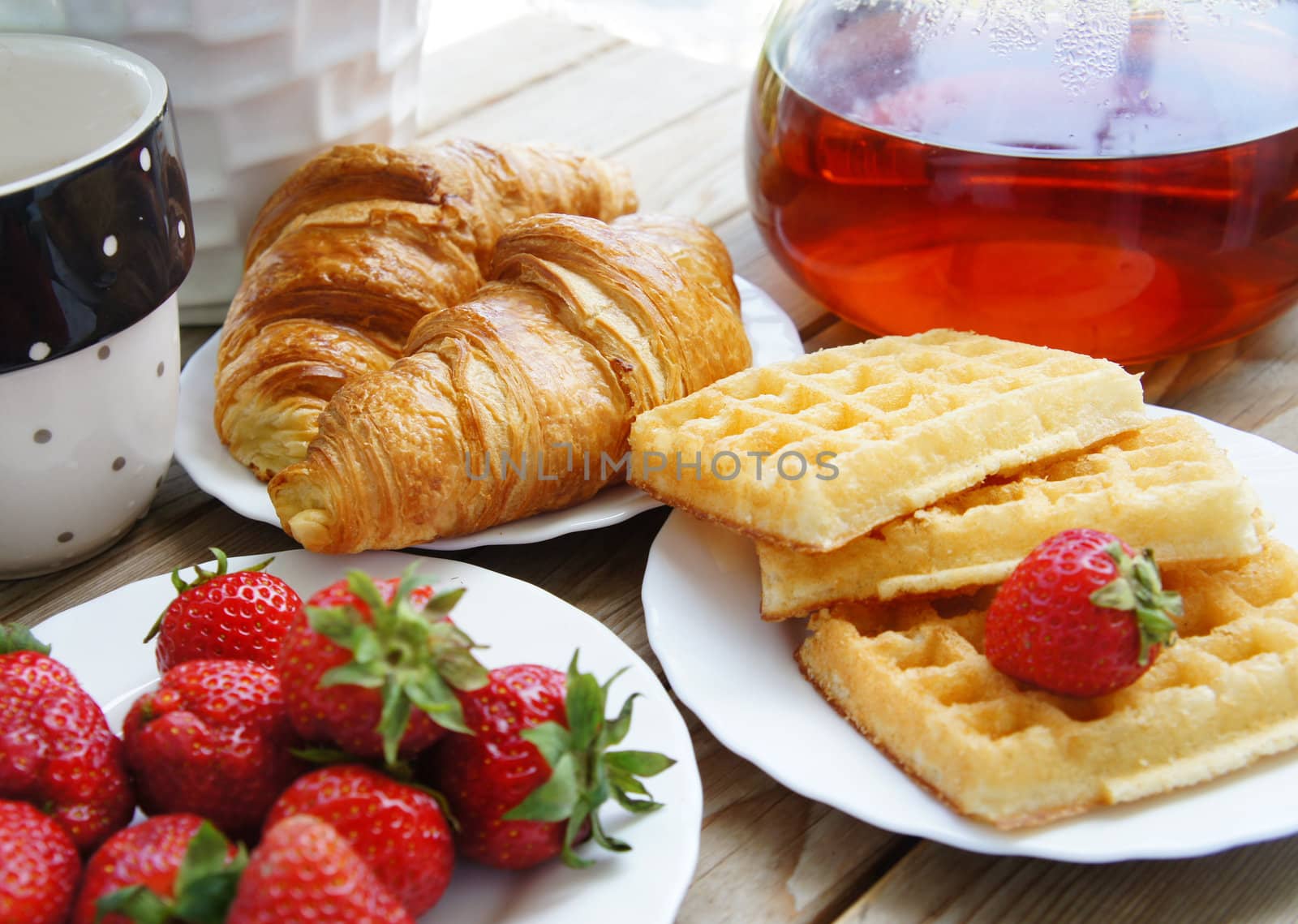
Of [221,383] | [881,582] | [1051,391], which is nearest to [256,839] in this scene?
[881,582]

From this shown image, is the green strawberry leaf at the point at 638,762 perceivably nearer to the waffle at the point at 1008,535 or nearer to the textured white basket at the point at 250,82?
the waffle at the point at 1008,535

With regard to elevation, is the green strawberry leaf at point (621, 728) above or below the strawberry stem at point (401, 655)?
below

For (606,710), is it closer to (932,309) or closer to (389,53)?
(932,309)

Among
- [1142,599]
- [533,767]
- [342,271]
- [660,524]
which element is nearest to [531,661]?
[533,767]

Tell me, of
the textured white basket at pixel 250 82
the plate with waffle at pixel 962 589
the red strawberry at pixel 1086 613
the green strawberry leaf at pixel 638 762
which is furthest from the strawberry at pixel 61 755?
the textured white basket at pixel 250 82

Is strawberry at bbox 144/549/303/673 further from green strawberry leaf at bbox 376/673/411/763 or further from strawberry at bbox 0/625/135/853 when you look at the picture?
green strawberry leaf at bbox 376/673/411/763

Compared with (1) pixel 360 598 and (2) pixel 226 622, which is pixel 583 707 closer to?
(1) pixel 360 598

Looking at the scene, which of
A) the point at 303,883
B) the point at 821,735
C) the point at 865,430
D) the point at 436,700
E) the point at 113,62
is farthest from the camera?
the point at 113,62
